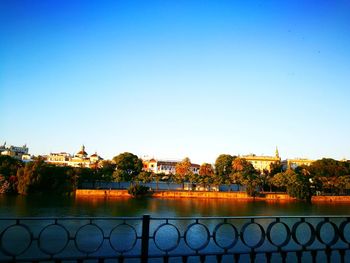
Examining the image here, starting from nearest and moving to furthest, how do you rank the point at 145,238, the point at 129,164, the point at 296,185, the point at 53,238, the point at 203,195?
the point at 145,238
the point at 53,238
the point at 296,185
the point at 203,195
the point at 129,164

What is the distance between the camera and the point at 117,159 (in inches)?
2515

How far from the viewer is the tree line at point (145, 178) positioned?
51375 mm

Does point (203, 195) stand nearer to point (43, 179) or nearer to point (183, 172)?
point (183, 172)

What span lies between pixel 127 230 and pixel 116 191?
30.1 meters

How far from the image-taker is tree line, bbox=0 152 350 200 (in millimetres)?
51375

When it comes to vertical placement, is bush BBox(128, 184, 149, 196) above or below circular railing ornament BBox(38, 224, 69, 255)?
above

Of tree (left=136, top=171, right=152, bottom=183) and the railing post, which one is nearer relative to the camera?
the railing post

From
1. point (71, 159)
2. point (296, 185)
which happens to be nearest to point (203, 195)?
point (296, 185)

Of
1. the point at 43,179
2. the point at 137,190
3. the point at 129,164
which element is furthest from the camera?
the point at 129,164

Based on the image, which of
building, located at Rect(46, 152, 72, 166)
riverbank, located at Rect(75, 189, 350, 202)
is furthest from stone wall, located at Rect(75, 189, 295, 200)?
building, located at Rect(46, 152, 72, 166)

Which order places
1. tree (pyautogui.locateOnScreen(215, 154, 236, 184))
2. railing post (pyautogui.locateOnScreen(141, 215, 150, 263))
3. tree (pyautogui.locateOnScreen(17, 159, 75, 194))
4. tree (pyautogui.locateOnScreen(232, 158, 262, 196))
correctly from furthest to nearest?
tree (pyautogui.locateOnScreen(215, 154, 236, 184))
tree (pyautogui.locateOnScreen(232, 158, 262, 196))
tree (pyautogui.locateOnScreen(17, 159, 75, 194))
railing post (pyautogui.locateOnScreen(141, 215, 150, 263))

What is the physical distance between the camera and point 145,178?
57875 mm

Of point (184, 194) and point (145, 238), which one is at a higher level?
point (145, 238)

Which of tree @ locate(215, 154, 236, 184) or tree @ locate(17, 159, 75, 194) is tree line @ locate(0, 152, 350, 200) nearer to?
tree @ locate(17, 159, 75, 194)
